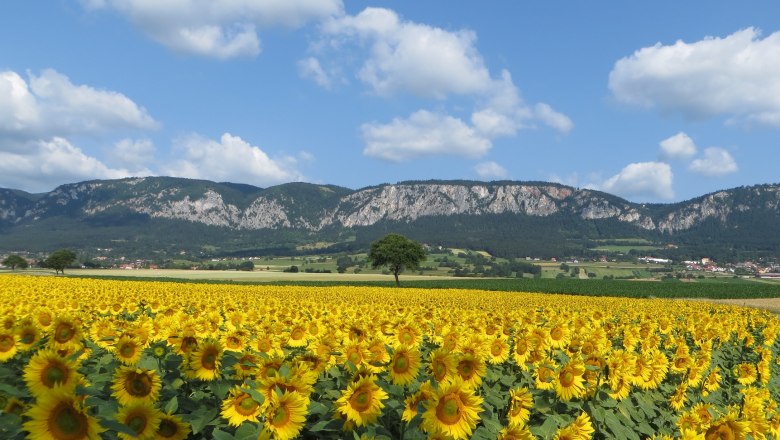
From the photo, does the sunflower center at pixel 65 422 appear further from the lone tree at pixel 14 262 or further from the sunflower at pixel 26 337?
the lone tree at pixel 14 262

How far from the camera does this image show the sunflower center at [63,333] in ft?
14.9

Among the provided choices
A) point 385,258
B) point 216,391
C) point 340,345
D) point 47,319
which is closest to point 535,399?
point 340,345

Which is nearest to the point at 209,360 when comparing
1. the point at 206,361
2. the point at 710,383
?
the point at 206,361

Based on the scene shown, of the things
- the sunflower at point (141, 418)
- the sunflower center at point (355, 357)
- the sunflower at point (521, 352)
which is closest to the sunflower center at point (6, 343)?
the sunflower at point (141, 418)

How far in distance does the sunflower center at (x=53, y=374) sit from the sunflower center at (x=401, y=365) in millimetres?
2248

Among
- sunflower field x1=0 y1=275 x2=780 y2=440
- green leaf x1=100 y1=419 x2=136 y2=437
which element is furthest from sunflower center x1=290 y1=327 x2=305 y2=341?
green leaf x1=100 y1=419 x2=136 y2=437

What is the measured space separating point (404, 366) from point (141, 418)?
191cm

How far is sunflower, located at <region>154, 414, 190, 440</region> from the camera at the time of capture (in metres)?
3.10

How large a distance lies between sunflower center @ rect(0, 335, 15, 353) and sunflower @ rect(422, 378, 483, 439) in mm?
3690

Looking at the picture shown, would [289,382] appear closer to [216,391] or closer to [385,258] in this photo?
[216,391]

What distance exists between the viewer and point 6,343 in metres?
4.42

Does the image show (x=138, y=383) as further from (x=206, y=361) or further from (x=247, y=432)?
(x=247, y=432)

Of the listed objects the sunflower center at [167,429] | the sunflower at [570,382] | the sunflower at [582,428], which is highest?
the sunflower center at [167,429]

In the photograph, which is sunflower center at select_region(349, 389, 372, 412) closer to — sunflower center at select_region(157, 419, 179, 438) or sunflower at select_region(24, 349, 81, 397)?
sunflower center at select_region(157, 419, 179, 438)
